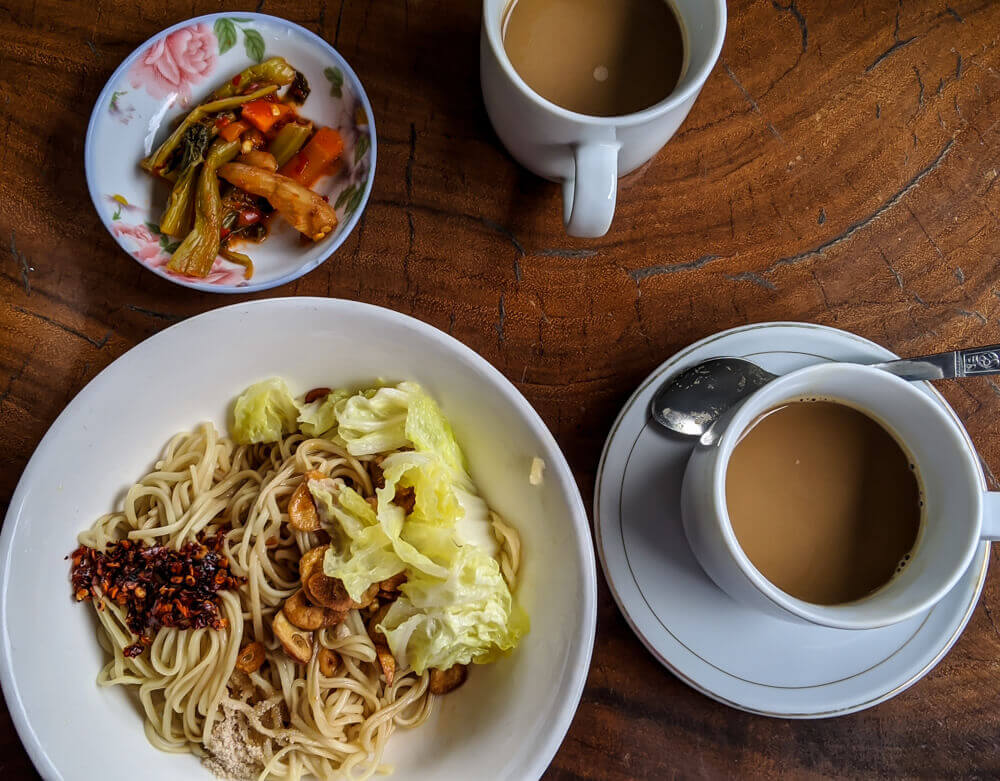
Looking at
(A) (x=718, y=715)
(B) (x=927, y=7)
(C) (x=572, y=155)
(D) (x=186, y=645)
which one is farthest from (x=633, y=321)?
(D) (x=186, y=645)

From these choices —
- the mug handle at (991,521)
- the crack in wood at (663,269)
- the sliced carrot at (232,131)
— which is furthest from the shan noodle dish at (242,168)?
the mug handle at (991,521)

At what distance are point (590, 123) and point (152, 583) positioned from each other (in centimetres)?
116

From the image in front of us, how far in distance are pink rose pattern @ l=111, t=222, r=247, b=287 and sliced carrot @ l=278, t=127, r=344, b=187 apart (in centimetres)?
23

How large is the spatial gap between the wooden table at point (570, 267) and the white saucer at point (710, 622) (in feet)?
0.42

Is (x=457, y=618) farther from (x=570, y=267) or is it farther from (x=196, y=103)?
(x=196, y=103)

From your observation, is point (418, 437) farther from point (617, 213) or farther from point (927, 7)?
point (927, 7)

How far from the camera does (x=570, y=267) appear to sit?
1.64 meters

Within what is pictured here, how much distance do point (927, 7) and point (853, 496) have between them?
1.09 metres

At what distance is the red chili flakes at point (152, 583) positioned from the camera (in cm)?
146

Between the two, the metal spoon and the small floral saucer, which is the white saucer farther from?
the small floral saucer

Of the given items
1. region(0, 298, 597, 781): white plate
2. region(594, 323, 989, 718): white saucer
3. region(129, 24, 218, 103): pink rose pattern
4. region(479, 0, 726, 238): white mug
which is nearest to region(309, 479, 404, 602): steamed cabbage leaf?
region(0, 298, 597, 781): white plate

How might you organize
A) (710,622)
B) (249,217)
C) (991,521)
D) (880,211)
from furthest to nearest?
(880,211), (249,217), (710,622), (991,521)

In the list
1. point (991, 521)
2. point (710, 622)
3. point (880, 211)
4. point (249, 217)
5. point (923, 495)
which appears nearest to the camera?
point (991, 521)

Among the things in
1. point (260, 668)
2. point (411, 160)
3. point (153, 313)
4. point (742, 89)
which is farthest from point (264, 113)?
point (260, 668)
